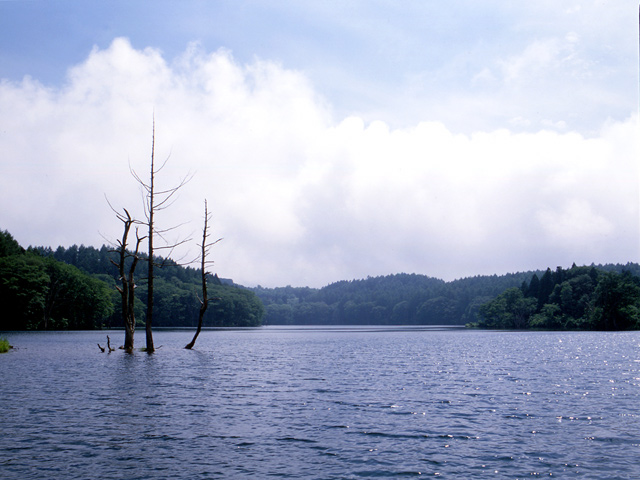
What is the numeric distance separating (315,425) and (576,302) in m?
171

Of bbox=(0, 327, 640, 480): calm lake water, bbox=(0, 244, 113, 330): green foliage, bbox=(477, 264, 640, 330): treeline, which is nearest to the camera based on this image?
bbox=(0, 327, 640, 480): calm lake water

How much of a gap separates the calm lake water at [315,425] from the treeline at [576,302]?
420 feet

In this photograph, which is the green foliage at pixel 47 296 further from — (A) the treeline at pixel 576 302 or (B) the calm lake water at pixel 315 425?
(A) the treeline at pixel 576 302

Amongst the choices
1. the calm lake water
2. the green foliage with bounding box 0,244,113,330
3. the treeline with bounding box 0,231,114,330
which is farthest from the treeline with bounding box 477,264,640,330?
the green foliage with bounding box 0,244,113,330

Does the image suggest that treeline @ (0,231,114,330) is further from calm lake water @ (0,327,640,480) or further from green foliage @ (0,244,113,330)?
calm lake water @ (0,327,640,480)

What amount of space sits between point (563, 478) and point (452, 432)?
5.76 meters

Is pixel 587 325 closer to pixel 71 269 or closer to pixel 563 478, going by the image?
pixel 71 269

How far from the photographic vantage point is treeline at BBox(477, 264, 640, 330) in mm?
148000

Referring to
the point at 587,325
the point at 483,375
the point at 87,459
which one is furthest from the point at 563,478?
the point at 587,325

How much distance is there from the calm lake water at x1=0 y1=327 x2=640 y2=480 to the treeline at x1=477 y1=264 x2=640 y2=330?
12814 cm

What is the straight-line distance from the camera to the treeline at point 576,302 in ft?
486

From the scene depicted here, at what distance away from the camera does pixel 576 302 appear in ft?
561

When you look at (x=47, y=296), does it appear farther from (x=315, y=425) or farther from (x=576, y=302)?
(x=576, y=302)

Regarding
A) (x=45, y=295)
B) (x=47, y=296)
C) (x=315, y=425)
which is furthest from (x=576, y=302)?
(x=315, y=425)
